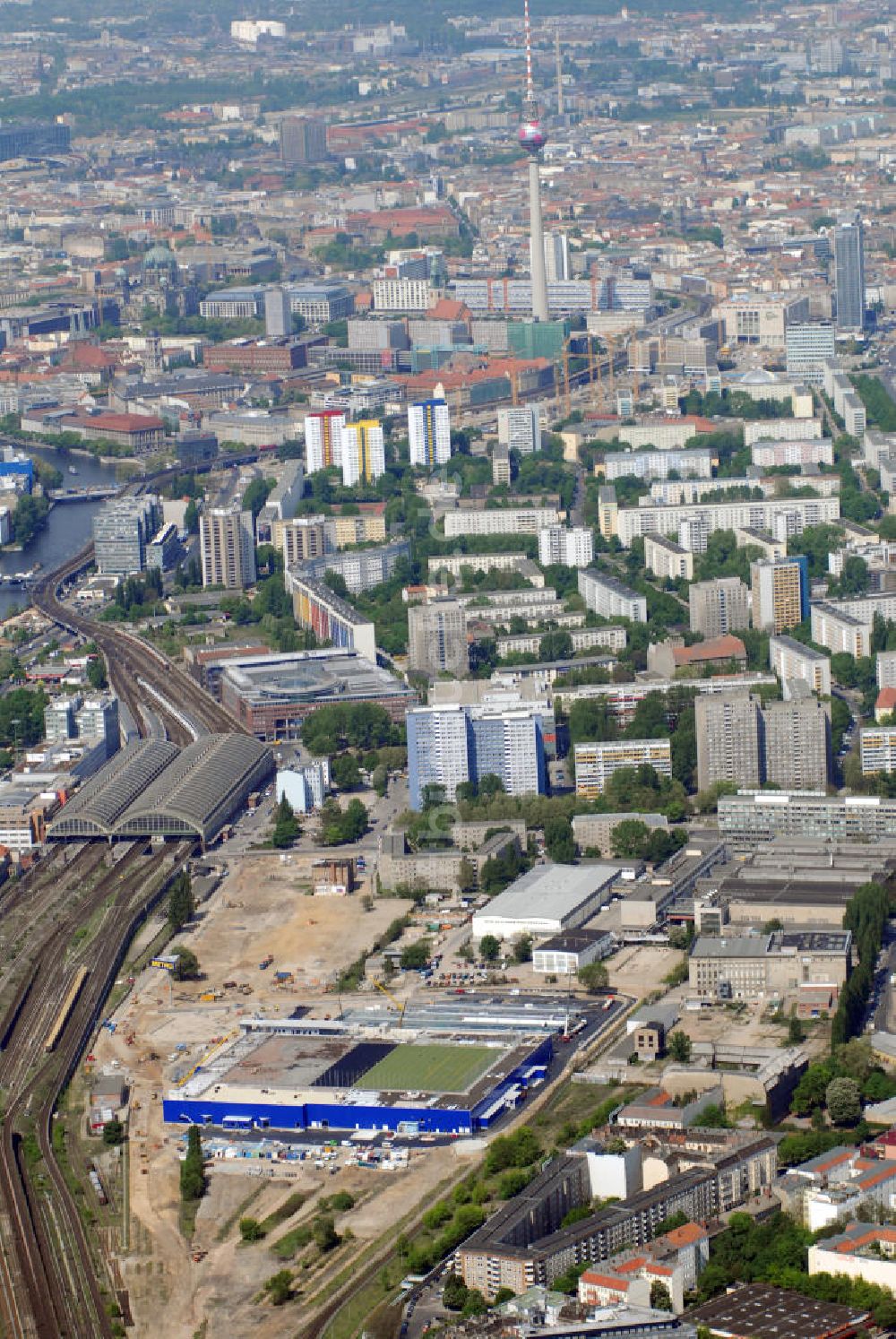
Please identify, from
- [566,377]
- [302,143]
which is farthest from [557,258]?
[302,143]

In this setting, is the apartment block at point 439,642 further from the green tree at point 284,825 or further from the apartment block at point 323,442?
the apartment block at point 323,442

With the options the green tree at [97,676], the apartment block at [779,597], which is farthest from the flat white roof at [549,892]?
the green tree at [97,676]

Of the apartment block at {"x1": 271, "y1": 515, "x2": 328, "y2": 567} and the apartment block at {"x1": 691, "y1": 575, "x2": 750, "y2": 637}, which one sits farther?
the apartment block at {"x1": 271, "y1": 515, "x2": 328, "y2": 567}

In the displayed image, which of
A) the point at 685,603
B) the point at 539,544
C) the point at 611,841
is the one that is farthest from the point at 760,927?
the point at 539,544

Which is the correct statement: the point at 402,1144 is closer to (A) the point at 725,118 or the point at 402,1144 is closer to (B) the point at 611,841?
(B) the point at 611,841

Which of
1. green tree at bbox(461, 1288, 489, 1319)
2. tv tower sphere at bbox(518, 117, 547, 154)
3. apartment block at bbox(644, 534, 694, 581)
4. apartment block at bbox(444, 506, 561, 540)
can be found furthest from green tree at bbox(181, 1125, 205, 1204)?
tv tower sphere at bbox(518, 117, 547, 154)

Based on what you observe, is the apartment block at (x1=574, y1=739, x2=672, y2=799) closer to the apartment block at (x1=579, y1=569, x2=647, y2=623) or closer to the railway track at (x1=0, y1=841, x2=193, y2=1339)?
the railway track at (x1=0, y1=841, x2=193, y2=1339)

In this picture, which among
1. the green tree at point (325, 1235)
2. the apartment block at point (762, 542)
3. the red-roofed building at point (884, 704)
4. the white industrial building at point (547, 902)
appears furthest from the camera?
the apartment block at point (762, 542)
